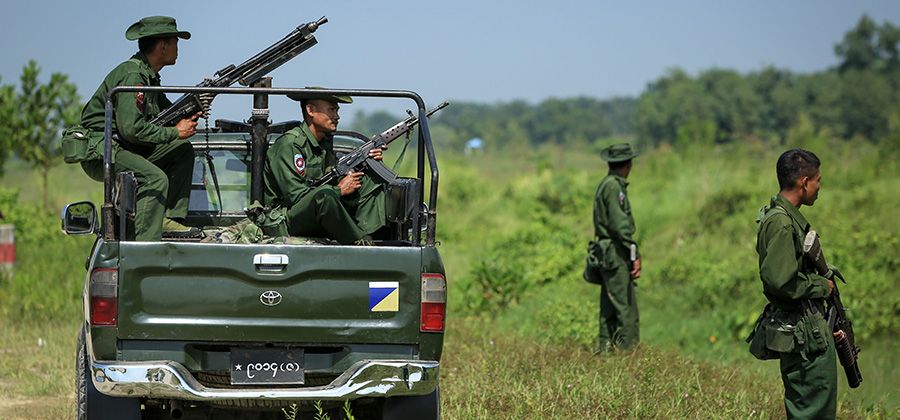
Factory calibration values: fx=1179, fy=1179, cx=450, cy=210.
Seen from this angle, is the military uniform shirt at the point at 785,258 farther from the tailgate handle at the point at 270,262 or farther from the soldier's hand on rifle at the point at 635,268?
the soldier's hand on rifle at the point at 635,268

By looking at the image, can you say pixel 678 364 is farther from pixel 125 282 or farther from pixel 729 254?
pixel 729 254

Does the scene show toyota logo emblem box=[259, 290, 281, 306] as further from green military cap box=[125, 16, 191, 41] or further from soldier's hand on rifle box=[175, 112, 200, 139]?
green military cap box=[125, 16, 191, 41]

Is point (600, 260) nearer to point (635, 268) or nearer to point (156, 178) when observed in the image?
point (635, 268)

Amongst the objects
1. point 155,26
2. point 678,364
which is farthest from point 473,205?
point 155,26

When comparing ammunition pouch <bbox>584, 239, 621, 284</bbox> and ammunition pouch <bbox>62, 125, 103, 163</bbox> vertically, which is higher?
ammunition pouch <bbox>62, 125, 103, 163</bbox>

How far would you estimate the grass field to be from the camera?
718cm

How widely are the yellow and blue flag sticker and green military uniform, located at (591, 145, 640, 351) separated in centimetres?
392

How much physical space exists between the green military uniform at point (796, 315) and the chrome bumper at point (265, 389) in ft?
5.52

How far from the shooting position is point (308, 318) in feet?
17.2

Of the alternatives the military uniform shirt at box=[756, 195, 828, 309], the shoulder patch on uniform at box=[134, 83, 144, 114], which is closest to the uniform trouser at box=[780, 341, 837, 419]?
the military uniform shirt at box=[756, 195, 828, 309]

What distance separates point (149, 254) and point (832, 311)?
128 inches

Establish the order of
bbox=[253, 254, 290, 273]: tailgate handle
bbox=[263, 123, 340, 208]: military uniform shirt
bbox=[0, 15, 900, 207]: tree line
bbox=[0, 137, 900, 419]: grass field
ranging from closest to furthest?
1. bbox=[253, 254, 290, 273]: tailgate handle
2. bbox=[263, 123, 340, 208]: military uniform shirt
3. bbox=[0, 137, 900, 419]: grass field
4. bbox=[0, 15, 900, 207]: tree line

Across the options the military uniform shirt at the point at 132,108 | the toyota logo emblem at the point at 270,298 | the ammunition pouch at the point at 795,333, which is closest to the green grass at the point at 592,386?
the ammunition pouch at the point at 795,333

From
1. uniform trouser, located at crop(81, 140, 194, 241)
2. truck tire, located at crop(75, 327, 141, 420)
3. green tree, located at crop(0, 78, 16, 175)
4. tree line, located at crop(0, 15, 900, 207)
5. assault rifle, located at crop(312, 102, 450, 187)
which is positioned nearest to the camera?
truck tire, located at crop(75, 327, 141, 420)
